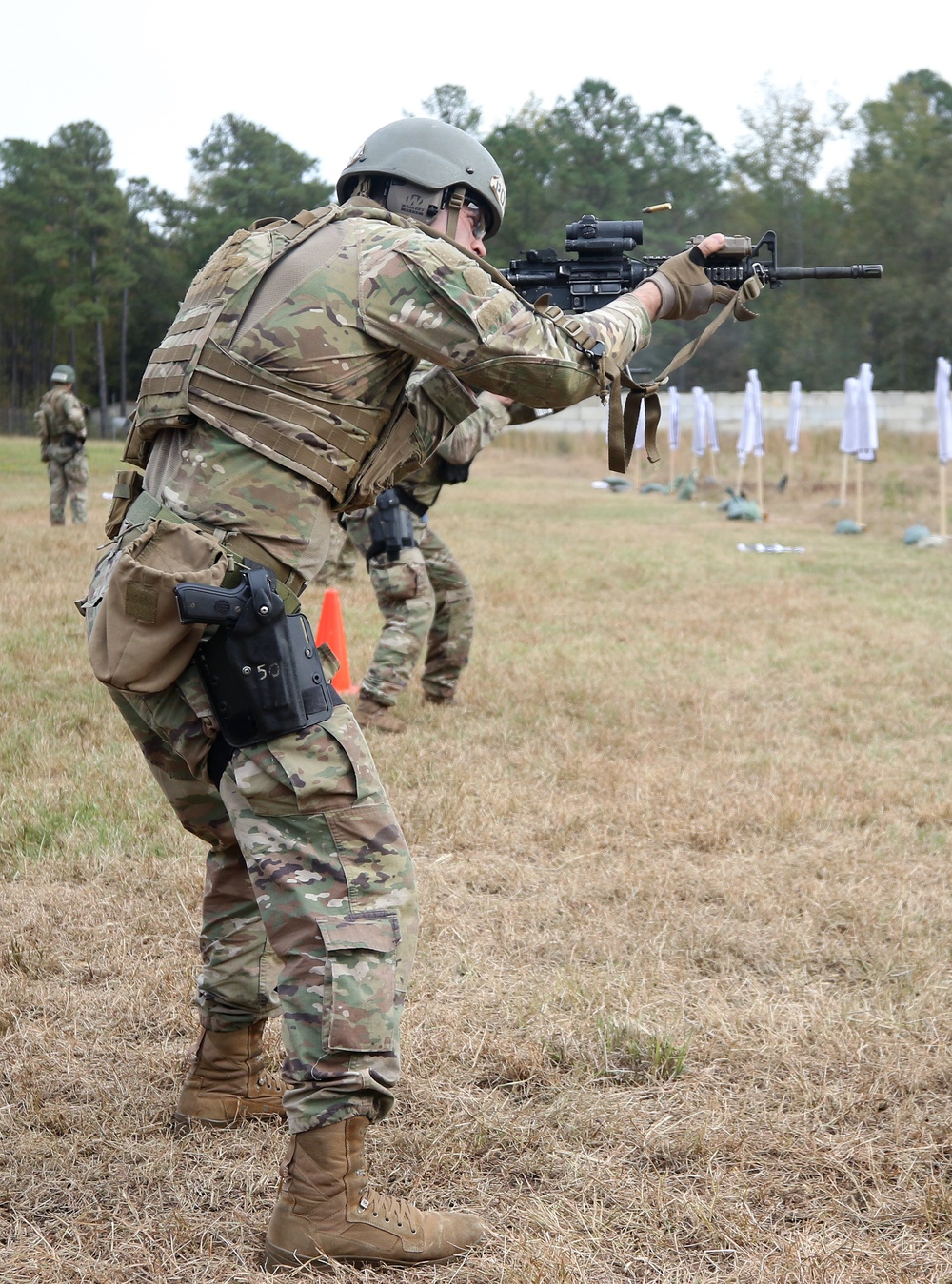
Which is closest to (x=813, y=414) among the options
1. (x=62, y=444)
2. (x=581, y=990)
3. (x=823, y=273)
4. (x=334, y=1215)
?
(x=62, y=444)

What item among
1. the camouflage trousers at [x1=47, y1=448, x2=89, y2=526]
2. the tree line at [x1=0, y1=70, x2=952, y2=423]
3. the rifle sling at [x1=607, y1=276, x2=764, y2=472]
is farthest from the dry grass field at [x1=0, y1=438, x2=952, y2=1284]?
the tree line at [x1=0, y1=70, x2=952, y2=423]

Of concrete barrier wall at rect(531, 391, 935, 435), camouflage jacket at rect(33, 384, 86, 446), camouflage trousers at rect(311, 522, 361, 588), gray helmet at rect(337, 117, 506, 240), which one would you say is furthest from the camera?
concrete barrier wall at rect(531, 391, 935, 435)

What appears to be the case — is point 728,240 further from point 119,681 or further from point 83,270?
point 83,270

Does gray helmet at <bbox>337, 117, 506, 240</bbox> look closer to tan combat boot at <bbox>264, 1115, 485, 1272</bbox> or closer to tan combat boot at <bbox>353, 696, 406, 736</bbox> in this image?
tan combat boot at <bbox>264, 1115, 485, 1272</bbox>

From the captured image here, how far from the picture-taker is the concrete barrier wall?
41.5 m

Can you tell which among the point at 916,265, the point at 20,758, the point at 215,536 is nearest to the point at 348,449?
the point at 215,536

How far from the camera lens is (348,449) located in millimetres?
2602

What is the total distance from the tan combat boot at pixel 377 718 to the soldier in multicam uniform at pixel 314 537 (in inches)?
161

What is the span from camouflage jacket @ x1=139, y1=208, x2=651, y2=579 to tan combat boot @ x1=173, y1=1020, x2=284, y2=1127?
1177 millimetres

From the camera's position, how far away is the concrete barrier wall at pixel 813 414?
41.5 m

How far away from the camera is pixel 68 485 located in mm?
16656

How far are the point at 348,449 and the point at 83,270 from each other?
55.3 m

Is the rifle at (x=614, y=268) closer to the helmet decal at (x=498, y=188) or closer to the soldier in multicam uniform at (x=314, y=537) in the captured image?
the helmet decal at (x=498, y=188)

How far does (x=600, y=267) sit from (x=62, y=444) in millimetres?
14043
